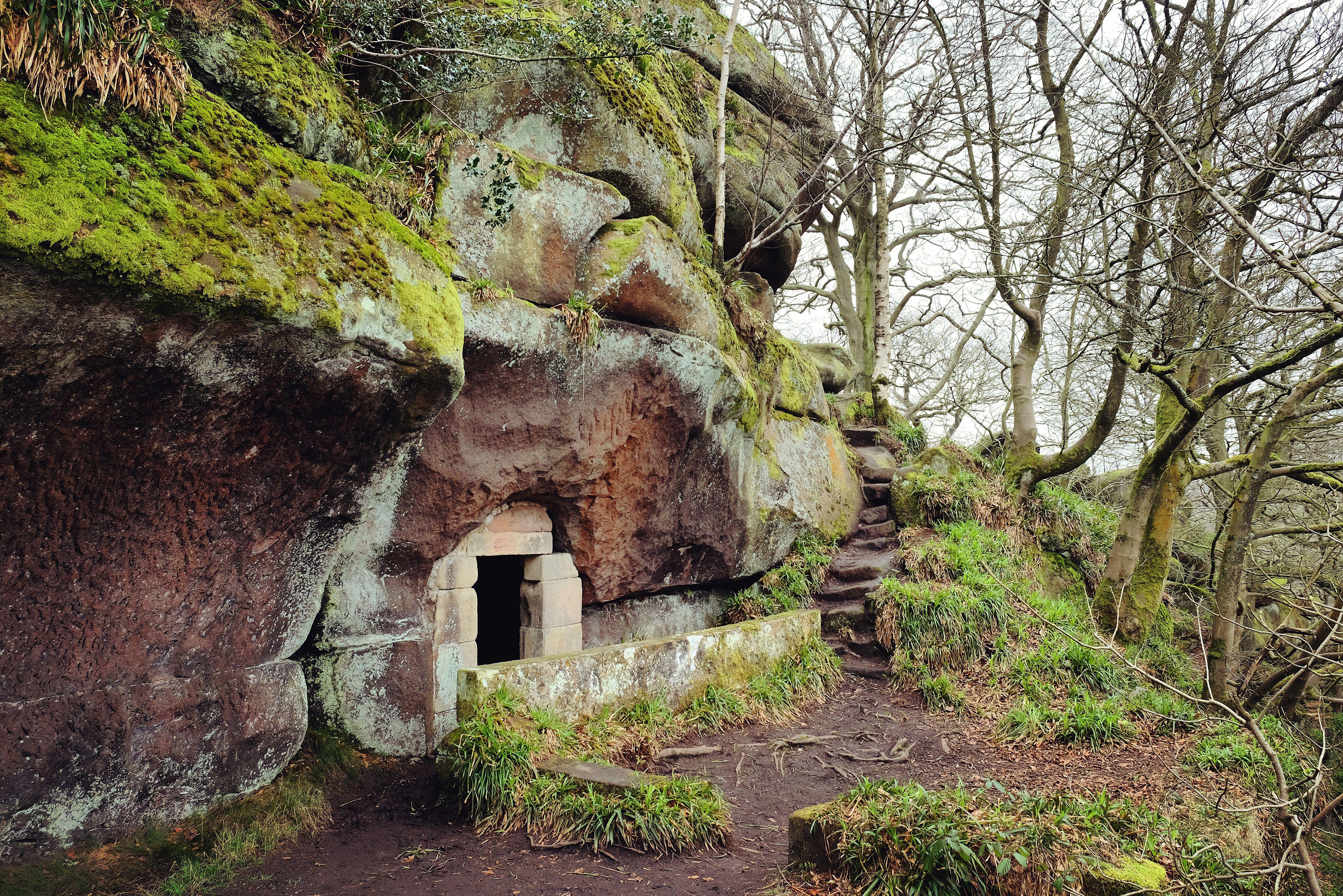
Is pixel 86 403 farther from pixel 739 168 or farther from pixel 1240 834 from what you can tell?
pixel 739 168

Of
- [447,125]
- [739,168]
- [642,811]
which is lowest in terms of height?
[642,811]

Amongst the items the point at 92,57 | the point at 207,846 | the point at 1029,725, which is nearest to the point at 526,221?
the point at 92,57

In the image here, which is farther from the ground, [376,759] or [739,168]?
[739,168]

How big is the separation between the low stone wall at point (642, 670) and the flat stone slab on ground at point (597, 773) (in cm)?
64

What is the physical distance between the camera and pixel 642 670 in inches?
249

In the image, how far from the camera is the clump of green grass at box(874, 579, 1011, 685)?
7934 millimetres

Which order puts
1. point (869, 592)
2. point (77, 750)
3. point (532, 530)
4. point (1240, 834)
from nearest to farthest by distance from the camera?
point (77, 750) → point (1240, 834) → point (532, 530) → point (869, 592)

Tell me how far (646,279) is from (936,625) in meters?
4.93

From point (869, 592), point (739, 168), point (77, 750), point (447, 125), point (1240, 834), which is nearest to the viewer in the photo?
point (77, 750)

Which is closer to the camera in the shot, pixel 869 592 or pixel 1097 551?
pixel 869 592

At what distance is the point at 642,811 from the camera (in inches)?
177

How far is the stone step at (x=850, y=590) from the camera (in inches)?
357

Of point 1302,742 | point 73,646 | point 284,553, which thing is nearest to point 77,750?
point 73,646

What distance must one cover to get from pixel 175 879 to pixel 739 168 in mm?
10587
